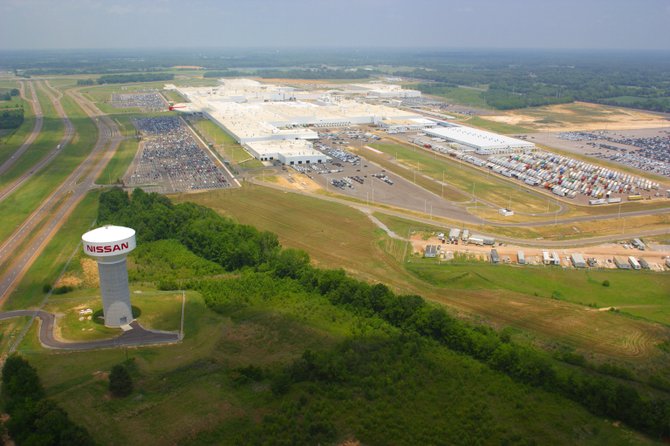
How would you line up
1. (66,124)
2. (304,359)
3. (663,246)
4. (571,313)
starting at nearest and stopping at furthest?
(304,359) < (571,313) < (663,246) < (66,124)

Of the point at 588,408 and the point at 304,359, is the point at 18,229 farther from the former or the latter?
the point at 588,408

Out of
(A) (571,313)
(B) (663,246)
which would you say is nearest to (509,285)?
(A) (571,313)

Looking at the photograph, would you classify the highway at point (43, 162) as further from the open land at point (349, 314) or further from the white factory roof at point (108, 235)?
the white factory roof at point (108, 235)

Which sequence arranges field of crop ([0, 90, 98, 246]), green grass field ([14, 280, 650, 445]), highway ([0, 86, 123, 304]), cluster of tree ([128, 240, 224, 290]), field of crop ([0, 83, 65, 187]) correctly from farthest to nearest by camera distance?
field of crop ([0, 83, 65, 187]) < field of crop ([0, 90, 98, 246]) < highway ([0, 86, 123, 304]) < cluster of tree ([128, 240, 224, 290]) < green grass field ([14, 280, 650, 445])

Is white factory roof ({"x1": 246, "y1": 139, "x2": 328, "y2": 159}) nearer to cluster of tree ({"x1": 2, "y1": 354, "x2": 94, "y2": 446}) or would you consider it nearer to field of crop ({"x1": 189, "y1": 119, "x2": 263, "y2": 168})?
field of crop ({"x1": 189, "y1": 119, "x2": 263, "y2": 168})

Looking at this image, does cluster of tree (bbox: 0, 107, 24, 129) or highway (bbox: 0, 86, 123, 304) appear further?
cluster of tree (bbox: 0, 107, 24, 129)

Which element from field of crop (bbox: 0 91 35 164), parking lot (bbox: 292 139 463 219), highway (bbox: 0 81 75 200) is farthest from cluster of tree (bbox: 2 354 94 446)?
field of crop (bbox: 0 91 35 164)

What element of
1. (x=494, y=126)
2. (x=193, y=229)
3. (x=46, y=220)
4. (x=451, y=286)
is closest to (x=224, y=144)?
(x=46, y=220)
